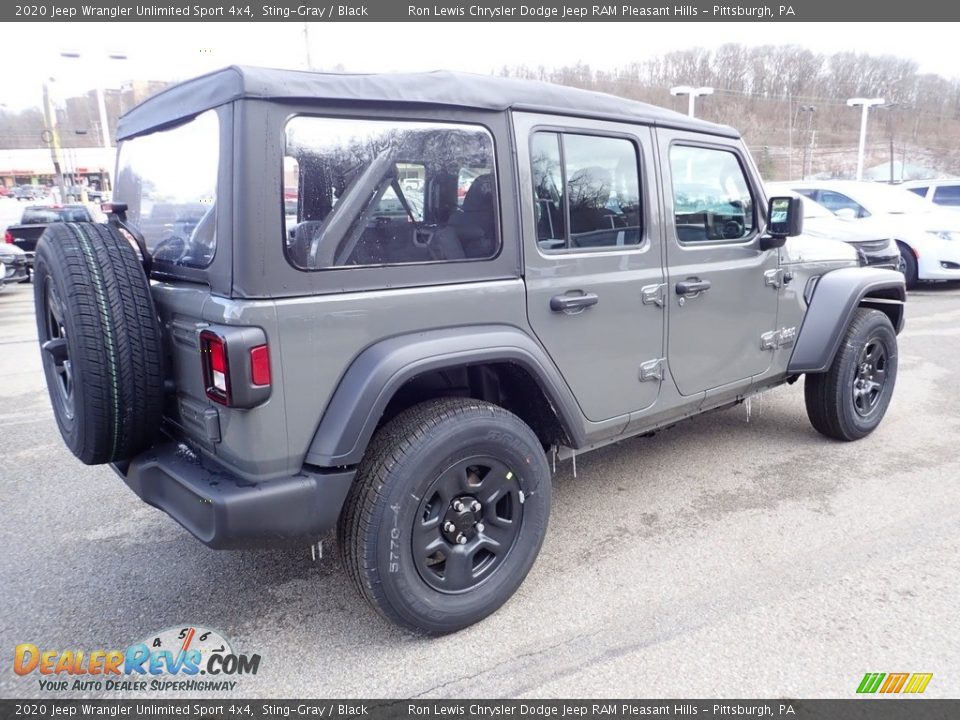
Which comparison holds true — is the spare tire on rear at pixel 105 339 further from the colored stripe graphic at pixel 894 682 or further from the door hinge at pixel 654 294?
the colored stripe graphic at pixel 894 682

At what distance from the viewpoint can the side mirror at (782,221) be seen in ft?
12.1

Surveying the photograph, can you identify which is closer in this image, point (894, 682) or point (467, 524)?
point (894, 682)

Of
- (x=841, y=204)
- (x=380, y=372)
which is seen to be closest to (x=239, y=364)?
(x=380, y=372)

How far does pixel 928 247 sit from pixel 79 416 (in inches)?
470

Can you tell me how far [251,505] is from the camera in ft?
7.12

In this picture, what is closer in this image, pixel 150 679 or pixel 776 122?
pixel 150 679

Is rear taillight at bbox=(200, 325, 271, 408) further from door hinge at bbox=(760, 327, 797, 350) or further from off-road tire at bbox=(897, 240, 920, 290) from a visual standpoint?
off-road tire at bbox=(897, 240, 920, 290)

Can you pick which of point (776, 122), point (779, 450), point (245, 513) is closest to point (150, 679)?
point (245, 513)

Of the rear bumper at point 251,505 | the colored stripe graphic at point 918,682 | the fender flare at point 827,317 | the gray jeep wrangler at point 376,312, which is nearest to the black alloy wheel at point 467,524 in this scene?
the gray jeep wrangler at point 376,312

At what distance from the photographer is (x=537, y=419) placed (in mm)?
3043

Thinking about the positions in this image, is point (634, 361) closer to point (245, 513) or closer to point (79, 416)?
point (245, 513)

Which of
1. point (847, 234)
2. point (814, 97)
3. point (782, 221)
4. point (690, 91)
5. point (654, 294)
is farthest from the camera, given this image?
point (814, 97)

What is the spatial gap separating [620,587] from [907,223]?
10.5 m

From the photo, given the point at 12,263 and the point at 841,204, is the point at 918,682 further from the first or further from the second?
the point at 12,263
